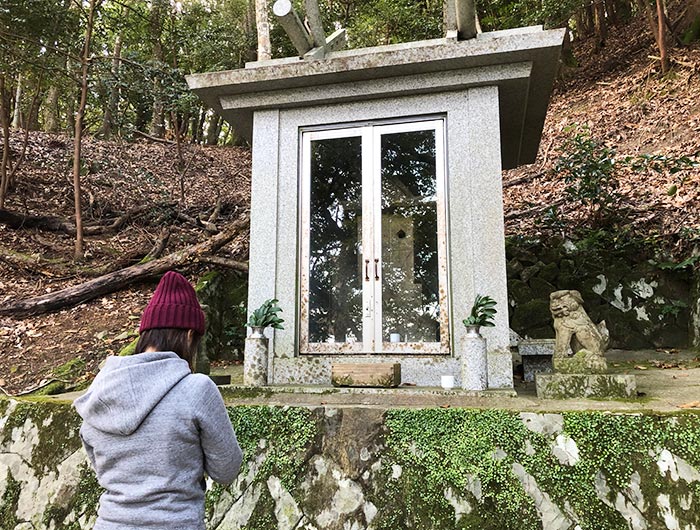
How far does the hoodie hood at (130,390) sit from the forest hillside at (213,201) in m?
3.69

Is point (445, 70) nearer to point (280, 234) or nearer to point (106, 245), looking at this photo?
point (280, 234)

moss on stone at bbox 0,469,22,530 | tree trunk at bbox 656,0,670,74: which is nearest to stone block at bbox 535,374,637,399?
moss on stone at bbox 0,469,22,530

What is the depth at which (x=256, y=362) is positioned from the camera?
146 inches

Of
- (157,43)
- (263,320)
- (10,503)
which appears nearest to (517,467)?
(263,320)

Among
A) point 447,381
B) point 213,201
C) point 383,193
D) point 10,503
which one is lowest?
point 10,503

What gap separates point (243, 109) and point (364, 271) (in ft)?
6.42

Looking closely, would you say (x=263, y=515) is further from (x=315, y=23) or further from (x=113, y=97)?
(x=113, y=97)

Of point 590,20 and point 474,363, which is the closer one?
point 474,363

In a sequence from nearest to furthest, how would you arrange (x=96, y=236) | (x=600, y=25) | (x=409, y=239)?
(x=409, y=239) → (x=96, y=236) → (x=600, y=25)

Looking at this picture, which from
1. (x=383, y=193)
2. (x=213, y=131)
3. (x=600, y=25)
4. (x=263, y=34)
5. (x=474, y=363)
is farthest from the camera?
(x=213, y=131)

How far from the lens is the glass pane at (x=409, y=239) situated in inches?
162

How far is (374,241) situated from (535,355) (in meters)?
1.81

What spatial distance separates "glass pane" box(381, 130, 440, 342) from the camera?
4.12 m

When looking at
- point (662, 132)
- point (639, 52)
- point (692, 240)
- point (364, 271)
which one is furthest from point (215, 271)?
point (639, 52)
